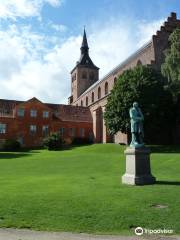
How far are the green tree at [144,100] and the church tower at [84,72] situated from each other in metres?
46.2

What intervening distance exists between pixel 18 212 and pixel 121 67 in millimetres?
56581

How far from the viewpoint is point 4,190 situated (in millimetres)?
16719

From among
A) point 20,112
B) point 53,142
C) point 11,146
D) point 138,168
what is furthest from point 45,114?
point 138,168

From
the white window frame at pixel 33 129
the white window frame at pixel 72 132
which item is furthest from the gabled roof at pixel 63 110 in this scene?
the white window frame at pixel 33 129

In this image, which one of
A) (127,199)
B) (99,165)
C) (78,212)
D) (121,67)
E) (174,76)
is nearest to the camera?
(78,212)

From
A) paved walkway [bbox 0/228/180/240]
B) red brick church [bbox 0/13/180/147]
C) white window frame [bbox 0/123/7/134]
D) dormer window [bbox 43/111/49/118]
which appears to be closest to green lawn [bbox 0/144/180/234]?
paved walkway [bbox 0/228/180/240]

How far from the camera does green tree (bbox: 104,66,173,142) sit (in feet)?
151

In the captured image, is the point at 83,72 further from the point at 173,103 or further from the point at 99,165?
the point at 99,165

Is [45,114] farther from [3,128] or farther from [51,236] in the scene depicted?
[51,236]

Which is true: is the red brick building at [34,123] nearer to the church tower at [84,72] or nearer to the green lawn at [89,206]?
the church tower at [84,72]

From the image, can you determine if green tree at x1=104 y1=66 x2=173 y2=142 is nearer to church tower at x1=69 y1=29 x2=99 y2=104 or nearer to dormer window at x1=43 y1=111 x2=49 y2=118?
dormer window at x1=43 y1=111 x2=49 y2=118

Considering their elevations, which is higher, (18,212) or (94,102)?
(94,102)

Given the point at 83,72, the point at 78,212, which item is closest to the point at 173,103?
the point at 78,212

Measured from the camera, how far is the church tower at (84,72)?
317 feet
